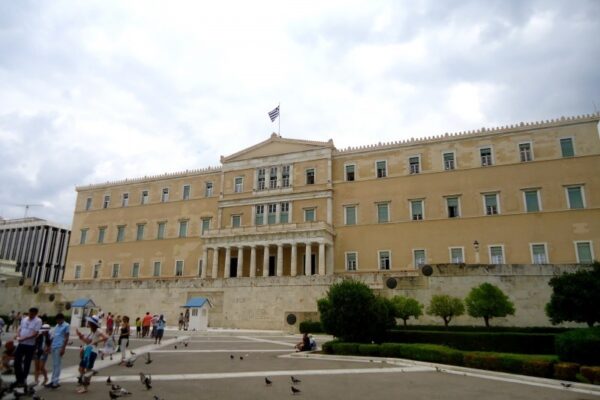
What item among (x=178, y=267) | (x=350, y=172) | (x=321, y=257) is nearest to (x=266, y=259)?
(x=321, y=257)

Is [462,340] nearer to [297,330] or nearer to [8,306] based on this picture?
[297,330]

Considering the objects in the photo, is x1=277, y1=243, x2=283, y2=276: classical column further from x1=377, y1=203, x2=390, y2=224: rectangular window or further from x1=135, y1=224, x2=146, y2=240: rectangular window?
x1=135, y1=224, x2=146, y2=240: rectangular window

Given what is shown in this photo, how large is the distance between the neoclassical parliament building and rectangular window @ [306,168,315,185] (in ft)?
0.34

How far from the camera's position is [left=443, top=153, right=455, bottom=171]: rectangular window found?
39.0m

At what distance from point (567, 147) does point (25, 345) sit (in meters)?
38.0

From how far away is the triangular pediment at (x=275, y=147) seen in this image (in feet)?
147

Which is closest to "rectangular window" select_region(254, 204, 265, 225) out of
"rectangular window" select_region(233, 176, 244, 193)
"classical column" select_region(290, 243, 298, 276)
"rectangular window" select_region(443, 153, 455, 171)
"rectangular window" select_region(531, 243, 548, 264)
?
"rectangular window" select_region(233, 176, 244, 193)

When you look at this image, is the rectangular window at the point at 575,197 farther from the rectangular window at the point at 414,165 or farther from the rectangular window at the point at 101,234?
the rectangular window at the point at 101,234

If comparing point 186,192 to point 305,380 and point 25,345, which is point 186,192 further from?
point 305,380

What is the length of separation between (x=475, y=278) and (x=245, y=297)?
55.2ft

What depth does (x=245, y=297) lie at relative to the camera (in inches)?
1341

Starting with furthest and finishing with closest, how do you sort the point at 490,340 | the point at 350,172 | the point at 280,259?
the point at 350,172 < the point at 280,259 < the point at 490,340

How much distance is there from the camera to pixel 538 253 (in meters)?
34.1

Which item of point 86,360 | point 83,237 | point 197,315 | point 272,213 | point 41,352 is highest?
point 272,213
